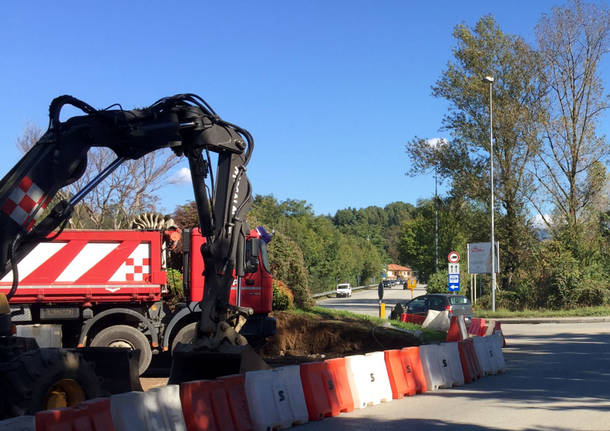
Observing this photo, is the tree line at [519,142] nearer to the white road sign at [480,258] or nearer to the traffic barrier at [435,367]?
the white road sign at [480,258]

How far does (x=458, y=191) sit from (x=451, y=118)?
15.3 ft

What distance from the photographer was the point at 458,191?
4150 centimetres

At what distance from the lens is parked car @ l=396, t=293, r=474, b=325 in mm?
22906

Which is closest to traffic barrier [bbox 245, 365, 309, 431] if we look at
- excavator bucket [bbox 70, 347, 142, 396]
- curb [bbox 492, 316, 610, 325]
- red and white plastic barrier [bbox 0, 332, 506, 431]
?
red and white plastic barrier [bbox 0, 332, 506, 431]

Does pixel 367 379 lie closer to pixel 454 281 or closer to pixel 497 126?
pixel 454 281

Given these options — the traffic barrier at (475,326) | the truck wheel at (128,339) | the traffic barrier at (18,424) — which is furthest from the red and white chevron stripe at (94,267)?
the traffic barrier at (475,326)

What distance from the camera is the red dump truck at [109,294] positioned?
12695mm

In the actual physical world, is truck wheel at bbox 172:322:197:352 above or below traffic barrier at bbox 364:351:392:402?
above

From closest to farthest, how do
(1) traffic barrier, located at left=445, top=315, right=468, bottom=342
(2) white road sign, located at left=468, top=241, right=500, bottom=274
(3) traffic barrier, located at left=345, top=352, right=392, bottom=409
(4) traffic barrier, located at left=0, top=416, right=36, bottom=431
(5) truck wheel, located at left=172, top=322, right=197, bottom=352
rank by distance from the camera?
(4) traffic barrier, located at left=0, top=416, right=36, bottom=431, (3) traffic barrier, located at left=345, top=352, right=392, bottom=409, (5) truck wheel, located at left=172, top=322, right=197, bottom=352, (1) traffic barrier, located at left=445, top=315, right=468, bottom=342, (2) white road sign, located at left=468, top=241, right=500, bottom=274

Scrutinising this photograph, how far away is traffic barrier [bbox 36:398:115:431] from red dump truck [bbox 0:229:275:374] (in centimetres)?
630

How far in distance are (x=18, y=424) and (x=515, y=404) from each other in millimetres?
6983

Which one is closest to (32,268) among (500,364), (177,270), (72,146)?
(177,270)

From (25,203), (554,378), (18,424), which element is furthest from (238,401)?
(554,378)

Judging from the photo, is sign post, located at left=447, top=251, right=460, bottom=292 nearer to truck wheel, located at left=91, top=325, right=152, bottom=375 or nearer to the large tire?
truck wheel, located at left=91, top=325, right=152, bottom=375
